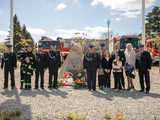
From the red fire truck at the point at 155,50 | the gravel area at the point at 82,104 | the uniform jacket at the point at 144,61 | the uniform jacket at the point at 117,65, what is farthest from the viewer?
the red fire truck at the point at 155,50

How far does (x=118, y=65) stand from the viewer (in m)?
6.29

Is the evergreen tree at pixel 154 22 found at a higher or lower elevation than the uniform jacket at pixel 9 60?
higher

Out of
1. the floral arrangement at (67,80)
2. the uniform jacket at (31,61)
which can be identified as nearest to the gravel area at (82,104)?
the uniform jacket at (31,61)

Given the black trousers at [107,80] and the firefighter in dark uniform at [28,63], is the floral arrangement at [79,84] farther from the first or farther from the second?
the firefighter in dark uniform at [28,63]

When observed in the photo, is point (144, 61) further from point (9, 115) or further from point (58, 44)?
point (58, 44)

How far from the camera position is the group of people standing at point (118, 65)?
621 cm

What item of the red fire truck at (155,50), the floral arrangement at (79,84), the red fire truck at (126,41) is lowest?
the floral arrangement at (79,84)

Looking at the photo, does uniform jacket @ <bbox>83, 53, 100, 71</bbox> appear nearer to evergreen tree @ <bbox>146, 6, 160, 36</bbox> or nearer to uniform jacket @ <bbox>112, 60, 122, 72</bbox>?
uniform jacket @ <bbox>112, 60, 122, 72</bbox>

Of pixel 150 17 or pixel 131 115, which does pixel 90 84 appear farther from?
pixel 150 17

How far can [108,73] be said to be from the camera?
6.63m

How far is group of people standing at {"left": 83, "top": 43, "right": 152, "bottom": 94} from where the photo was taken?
621 centimetres

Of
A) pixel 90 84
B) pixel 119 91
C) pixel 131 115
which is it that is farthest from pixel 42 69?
pixel 131 115

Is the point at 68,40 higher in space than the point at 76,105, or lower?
higher

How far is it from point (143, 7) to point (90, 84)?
5.21 meters
